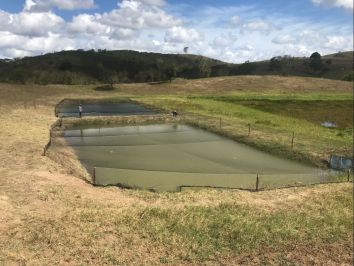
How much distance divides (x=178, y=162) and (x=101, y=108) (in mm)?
25803

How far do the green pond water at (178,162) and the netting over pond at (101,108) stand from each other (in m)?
9.00

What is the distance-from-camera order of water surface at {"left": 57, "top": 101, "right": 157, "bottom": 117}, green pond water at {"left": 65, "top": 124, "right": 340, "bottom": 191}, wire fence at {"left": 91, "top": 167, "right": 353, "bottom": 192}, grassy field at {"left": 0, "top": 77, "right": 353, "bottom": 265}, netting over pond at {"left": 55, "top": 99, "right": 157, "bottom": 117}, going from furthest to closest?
water surface at {"left": 57, "top": 101, "right": 157, "bottom": 117} < netting over pond at {"left": 55, "top": 99, "right": 157, "bottom": 117} < green pond water at {"left": 65, "top": 124, "right": 340, "bottom": 191} < wire fence at {"left": 91, "top": 167, "right": 353, "bottom": 192} < grassy field at {"left": 0, "top": 77, "right": 353, "bottom": 265}

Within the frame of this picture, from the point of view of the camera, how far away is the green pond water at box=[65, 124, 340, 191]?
2009cm

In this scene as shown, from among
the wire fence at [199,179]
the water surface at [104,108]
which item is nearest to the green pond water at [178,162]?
the wire fence at [199,179]

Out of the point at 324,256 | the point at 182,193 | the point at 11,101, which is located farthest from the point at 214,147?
the point at 11,101

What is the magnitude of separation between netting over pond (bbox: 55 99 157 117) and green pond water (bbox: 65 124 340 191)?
900 cm

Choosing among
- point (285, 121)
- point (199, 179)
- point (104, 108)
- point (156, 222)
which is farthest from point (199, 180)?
point (104, 108)

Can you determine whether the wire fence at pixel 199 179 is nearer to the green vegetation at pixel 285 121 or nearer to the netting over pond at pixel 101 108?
the green vegetation at pixel 285 121

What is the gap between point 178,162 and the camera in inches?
947

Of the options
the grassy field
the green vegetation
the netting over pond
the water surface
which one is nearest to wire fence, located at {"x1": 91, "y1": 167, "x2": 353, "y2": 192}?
the grassy field

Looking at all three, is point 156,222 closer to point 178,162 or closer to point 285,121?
point 178,162

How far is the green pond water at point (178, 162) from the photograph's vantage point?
65.9 feet

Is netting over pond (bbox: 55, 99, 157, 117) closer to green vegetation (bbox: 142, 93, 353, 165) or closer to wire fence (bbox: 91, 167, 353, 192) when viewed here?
green vegetation (bbox: 142, 93, 353, 165)

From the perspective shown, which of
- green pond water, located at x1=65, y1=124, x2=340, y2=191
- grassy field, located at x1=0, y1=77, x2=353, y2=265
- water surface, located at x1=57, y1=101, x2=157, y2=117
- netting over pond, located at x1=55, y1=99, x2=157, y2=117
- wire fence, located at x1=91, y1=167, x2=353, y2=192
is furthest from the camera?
water surface, located at x1=57, y1=101, x2=157, y2=117
